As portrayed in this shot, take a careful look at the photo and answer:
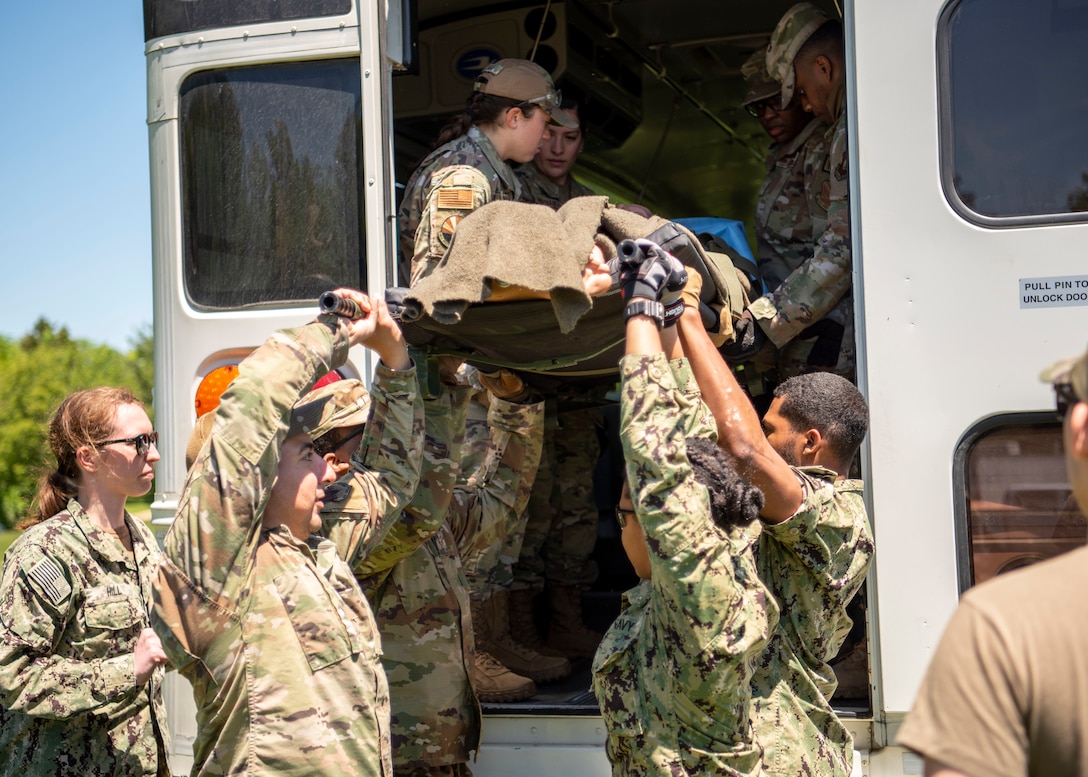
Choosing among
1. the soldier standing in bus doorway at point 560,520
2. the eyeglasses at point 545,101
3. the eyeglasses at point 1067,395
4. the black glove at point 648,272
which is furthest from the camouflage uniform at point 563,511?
the eyeglasses at point 1067,395

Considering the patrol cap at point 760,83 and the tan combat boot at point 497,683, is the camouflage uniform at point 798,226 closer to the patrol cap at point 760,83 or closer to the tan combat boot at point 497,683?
the patrol cap at point 760,83

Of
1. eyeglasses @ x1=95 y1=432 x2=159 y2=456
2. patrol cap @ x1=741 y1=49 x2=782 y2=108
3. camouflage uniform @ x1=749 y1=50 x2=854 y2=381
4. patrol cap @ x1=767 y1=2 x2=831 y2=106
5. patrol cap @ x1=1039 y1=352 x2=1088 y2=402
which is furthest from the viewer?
patrol cap @ x1=741 y1=49 x2=782 y2=108

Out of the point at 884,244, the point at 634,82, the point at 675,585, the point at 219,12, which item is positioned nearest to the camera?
the point at 675,585

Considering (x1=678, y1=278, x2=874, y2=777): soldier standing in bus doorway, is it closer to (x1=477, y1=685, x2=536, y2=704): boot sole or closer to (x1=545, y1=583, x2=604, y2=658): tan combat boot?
(x1=477, y1=685, x2=536, y2=704): boot sole

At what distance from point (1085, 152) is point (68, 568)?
276cm

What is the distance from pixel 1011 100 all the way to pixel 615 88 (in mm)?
2632

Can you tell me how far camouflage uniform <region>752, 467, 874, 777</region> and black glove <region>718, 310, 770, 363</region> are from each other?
2.85 feet

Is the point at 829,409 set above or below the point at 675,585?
above

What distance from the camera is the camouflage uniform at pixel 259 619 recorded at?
213 cm

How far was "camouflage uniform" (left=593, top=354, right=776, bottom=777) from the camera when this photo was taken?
2.04 meters

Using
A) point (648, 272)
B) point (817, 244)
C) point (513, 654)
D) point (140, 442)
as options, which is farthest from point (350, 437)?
point (817, 244)

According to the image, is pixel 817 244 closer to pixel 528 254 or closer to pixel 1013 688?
pixel 528 254

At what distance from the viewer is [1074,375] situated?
1359 mm

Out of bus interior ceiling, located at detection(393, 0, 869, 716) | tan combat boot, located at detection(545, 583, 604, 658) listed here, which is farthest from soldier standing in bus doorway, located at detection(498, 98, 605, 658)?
bus interior ceiling, located at detection(393, 0, 869, 716)
